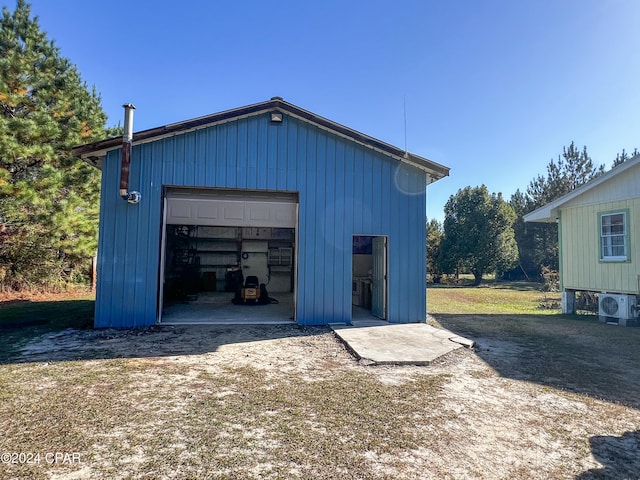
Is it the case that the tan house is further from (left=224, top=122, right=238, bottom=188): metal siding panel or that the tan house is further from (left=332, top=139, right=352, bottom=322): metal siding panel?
(left=224, top=122, right=238, bottom=188): metal siding panel

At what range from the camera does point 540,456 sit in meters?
A: 2.51

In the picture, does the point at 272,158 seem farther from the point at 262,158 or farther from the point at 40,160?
the point at 40,160

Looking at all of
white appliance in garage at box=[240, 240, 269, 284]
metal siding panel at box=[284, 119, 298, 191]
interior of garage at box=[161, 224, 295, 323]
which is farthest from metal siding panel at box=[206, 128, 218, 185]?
white appliance in garage at box=[240, 240, 269, 284]

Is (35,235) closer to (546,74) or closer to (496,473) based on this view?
(496,473)

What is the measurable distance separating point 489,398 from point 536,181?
102 ft

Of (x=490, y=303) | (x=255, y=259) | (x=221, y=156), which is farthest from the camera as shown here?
(x=255, y=259)

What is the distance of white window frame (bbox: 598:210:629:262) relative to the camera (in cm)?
899

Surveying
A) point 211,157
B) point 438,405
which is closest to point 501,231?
point 211,157

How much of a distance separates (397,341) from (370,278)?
3707 millimetres

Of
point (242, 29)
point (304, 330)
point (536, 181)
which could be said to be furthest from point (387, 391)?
point (536, 181)

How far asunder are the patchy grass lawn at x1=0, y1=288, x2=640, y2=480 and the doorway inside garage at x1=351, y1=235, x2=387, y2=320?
9.48 feet

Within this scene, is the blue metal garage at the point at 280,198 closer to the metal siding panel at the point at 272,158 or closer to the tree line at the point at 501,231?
the metal siding panel at the point at 272,158

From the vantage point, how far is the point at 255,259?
15938 mm

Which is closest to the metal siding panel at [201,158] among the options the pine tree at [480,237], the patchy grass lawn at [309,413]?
the patchy grass lawn at [309,413]
